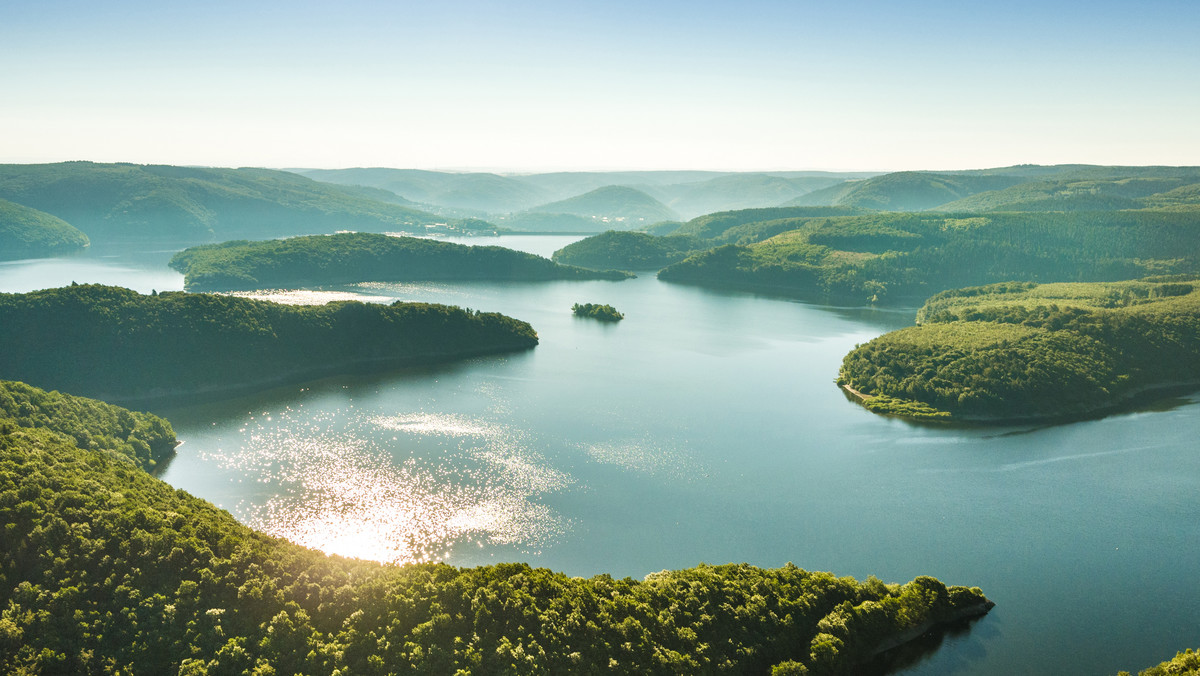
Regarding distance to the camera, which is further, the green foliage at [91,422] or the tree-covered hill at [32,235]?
the tree-covered hill at [32,235]

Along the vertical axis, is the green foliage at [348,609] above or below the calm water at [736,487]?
above

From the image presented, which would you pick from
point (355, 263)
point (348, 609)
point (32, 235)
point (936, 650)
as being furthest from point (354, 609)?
point (32, 235)

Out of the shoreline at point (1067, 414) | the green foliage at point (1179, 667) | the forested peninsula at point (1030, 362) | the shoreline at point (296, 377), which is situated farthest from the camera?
the shoreline at point (296, 377)

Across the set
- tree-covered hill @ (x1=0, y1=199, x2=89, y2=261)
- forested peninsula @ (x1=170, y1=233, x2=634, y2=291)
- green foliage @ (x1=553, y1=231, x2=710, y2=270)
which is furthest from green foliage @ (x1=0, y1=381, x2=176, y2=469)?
tree-covered hill @ (x1=0, y1=199, x2=89, y2=261)

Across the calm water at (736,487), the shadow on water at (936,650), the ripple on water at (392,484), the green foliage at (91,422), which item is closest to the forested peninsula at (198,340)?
the calm water at (736,487)

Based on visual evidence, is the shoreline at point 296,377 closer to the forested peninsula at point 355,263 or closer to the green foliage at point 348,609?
the green foliage at point 348,609

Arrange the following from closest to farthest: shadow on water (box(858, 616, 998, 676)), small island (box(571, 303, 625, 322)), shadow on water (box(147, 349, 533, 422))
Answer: shadow on water (box(858, 616, 998, 676)), shadow on water (box(147, 349, 533, 422)), small island (box(571, 303, 625, 322))

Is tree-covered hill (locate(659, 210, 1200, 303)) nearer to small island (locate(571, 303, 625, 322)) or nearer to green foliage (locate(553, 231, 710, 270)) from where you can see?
green foliage (locate(553, 231, 710, 270))
